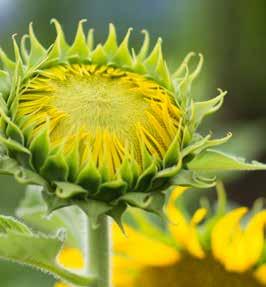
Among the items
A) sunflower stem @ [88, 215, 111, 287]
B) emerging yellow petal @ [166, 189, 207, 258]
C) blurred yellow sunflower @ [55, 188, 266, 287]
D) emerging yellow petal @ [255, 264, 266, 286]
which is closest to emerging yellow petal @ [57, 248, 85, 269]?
blurred yellow sunflower @ [55, 188, 266, 287]

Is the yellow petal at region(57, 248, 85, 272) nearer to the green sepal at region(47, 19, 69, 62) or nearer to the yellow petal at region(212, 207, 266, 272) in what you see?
the yellow petal at region(212, 207, 266, 272)

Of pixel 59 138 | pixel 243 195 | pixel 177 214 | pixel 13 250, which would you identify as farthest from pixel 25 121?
pixel 243 195

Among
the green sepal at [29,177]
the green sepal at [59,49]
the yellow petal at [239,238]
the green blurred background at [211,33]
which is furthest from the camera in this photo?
the green blurred background at [211,33]

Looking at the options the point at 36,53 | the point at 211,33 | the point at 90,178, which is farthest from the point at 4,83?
the point at 211,33

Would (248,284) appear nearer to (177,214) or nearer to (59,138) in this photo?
(177,214)

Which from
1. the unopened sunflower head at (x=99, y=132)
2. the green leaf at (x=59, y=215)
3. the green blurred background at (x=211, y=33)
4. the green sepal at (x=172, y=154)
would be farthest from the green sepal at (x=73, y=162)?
the green blurred background at (x=211, y=33)

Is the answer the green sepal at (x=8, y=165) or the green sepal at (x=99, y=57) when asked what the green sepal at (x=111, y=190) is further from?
the green sepal at (x=99, y=57)
